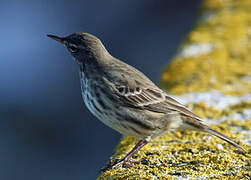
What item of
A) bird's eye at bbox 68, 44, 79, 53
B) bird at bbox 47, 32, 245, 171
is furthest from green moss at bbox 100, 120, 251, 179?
bird's eye at bbox 68, 44, 79, 53

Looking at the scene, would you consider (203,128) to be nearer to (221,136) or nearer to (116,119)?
(221,136)

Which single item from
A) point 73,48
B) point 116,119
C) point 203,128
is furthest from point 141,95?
point 73,48

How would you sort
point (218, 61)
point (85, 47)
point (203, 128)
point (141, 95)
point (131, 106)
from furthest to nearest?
point (218, 61), point (85, 47), point (141, 95), point (131, 106), point (203, 128)

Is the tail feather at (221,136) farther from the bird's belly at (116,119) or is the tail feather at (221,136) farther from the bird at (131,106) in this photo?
the bird's belly at (116,119)

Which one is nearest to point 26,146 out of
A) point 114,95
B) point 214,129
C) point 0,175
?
point 0,175

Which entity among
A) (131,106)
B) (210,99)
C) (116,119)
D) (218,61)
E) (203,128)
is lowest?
(116,119)

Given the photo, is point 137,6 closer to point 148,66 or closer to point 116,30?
point 116,30

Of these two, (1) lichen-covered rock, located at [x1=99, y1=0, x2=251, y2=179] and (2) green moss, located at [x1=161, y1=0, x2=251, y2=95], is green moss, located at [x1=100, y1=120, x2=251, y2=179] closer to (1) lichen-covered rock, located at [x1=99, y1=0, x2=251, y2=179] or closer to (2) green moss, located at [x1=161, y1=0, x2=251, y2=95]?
(1) lichen-covered rock, located at [x1=99, y1=0, x2=251, y2=179]
